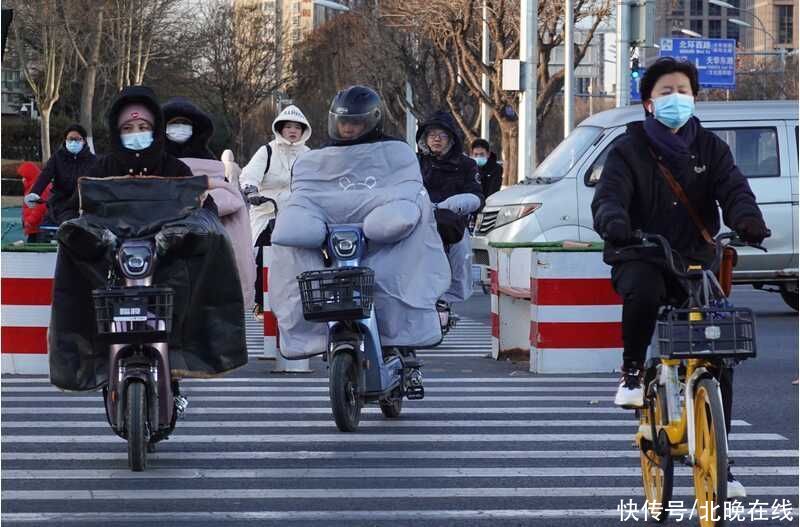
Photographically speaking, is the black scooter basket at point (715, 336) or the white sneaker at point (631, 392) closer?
the black scooter basket at point (715, 336)

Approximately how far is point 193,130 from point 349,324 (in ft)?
9.31

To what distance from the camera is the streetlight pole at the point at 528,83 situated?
3016cm

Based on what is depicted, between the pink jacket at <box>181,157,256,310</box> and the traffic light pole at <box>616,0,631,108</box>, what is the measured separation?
14.2 meters

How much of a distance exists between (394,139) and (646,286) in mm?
3263

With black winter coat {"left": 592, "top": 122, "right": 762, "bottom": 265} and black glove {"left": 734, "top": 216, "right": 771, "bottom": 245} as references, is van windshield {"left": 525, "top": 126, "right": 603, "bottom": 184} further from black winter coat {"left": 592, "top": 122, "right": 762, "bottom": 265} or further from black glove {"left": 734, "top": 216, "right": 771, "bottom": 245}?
black glove {"left": 734, "top": 216, "right": 771, "bottom": 245}

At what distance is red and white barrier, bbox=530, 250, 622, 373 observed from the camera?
1255 cm

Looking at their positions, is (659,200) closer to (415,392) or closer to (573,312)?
(415,392)

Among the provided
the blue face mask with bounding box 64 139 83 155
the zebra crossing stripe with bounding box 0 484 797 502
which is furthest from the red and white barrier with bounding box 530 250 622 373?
the blue face mask with bounding box 64 139 83 155

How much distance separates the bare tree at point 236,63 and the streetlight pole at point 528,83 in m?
46.8

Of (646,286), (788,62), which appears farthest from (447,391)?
(788,62)

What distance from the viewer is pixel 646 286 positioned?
22.8ft

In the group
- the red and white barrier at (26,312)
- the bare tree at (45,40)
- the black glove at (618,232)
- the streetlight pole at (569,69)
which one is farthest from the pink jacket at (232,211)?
the bare tree at (45,40)

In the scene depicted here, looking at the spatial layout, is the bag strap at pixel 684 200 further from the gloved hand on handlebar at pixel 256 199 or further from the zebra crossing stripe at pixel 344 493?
the gloved hand on handlebar at pixel 256 199

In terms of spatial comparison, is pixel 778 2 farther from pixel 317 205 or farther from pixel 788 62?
pixel 317 205
